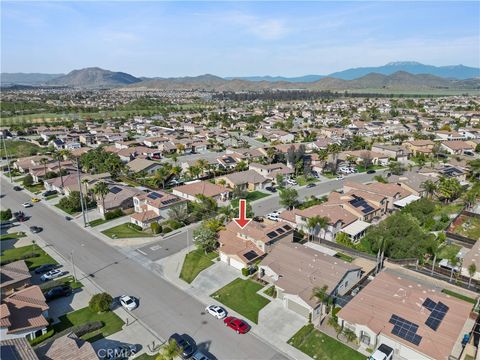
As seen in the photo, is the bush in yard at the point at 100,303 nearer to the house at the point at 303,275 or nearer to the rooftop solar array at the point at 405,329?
the house at the point at 303,275

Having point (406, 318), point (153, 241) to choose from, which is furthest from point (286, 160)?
point (406, 318)

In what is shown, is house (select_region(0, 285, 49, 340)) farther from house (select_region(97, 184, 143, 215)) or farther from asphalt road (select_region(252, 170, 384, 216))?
asphalt road (select_region(252, 170, 384, 216))

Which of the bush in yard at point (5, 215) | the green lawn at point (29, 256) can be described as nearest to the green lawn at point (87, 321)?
the green lawn at point (29, 256)

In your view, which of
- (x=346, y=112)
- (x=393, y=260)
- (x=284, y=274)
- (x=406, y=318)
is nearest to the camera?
(x=406, y=318)

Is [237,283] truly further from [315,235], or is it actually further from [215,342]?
[315,235]

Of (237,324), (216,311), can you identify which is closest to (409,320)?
(237,324)

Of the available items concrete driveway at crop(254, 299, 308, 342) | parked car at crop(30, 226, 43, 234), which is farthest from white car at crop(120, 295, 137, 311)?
parked car at crop(30, 226, 43, 234)
